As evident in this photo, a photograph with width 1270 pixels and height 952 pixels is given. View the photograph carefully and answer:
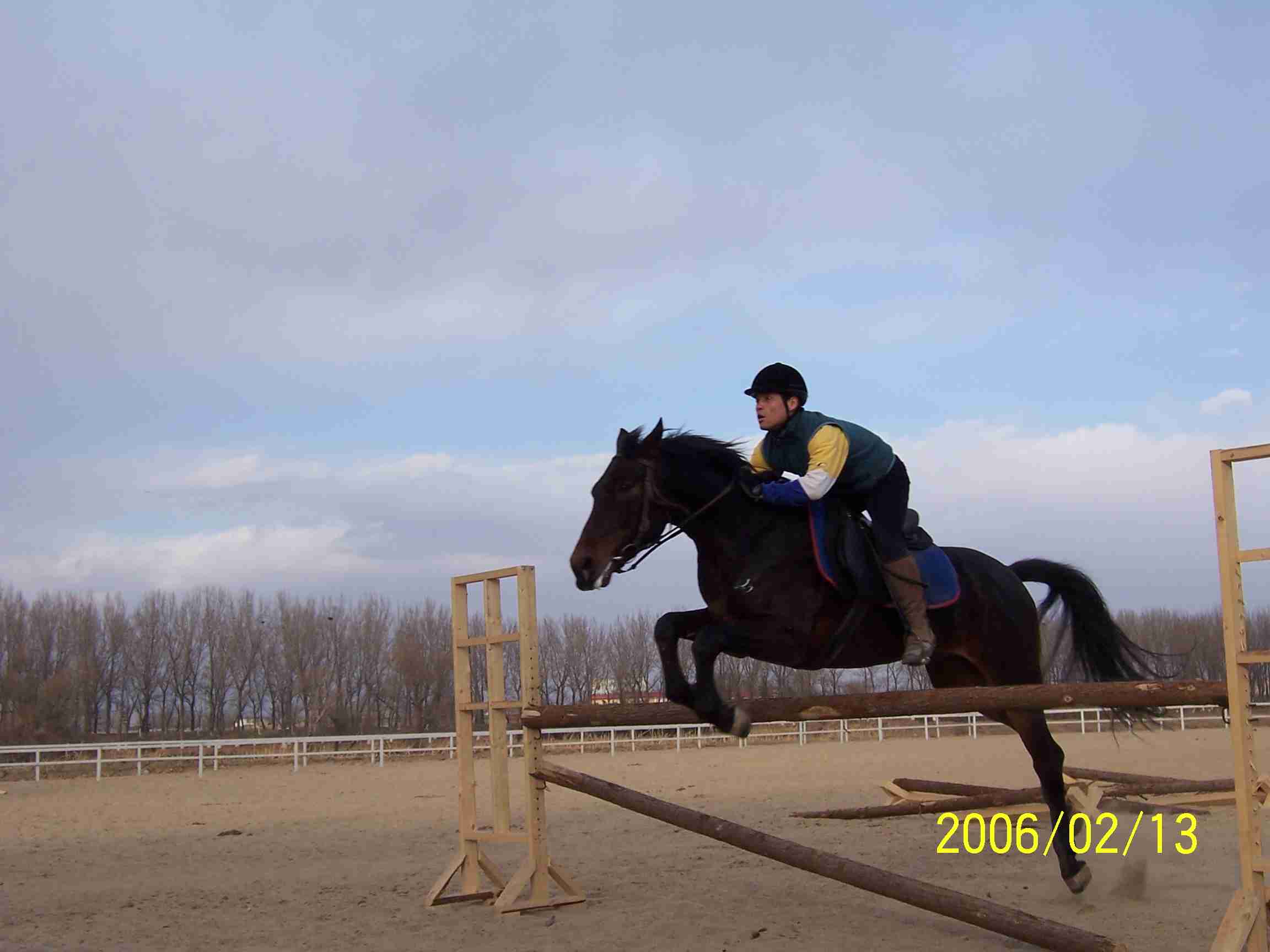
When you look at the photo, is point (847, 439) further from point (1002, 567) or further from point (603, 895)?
point (603, 895)

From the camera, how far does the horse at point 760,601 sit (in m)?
4.63

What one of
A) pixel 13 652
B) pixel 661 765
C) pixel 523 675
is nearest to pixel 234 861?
pixel 523 675

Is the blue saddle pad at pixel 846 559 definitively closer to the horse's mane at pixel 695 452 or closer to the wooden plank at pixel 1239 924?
the horse's mane at pixel 695 452

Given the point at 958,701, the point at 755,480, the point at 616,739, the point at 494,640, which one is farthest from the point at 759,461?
the point at 616,739

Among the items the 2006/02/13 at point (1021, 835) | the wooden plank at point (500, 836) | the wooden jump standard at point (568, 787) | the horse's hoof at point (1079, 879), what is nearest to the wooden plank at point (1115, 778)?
the 2006/02/13 at point (1021, 835)

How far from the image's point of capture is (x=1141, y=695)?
3.89m

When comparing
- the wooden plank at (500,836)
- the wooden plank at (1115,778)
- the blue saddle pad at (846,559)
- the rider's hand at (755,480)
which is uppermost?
the rider's hand at (755,480)

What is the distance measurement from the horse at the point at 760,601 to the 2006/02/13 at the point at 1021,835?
156cm

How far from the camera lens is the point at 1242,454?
12.2 feet

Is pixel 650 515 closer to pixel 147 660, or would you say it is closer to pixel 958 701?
pixel 958 701

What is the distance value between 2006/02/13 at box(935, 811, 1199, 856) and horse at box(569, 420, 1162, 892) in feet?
5.13

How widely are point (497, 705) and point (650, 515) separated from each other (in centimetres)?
219

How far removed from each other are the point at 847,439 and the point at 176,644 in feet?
148

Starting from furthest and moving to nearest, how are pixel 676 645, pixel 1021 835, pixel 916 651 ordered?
pixel 1021 835, pixel 916 651, pixel 676 645
